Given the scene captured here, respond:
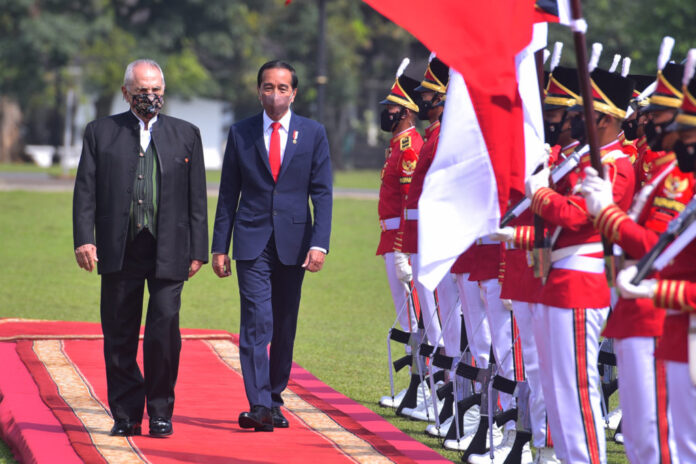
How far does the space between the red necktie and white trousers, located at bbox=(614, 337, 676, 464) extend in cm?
296

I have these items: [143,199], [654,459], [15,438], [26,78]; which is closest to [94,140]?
[143,199]

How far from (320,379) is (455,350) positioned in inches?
70.1

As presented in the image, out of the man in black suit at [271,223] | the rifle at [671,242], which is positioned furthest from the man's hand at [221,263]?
the rifle at [671,242]

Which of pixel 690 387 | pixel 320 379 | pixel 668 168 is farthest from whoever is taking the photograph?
pixel 320 379

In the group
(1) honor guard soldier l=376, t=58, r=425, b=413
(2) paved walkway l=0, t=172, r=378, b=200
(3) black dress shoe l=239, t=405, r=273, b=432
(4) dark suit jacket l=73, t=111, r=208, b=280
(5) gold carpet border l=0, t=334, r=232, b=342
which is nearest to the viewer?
(4) dark suit jacket l=73, t=111, r=208, b=280

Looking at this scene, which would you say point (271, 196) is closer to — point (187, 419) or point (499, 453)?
point (187, 419)

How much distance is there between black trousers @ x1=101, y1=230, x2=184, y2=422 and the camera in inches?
276

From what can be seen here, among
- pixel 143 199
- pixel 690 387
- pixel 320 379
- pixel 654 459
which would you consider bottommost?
pixel 320 379

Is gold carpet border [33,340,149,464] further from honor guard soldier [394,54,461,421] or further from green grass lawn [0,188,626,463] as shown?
honor guard soldier [394,54,461,421]

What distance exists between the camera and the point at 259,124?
7465 mm

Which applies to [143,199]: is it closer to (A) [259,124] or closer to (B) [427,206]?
(A) [259,124]

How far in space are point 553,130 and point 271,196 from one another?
1959 millimetres

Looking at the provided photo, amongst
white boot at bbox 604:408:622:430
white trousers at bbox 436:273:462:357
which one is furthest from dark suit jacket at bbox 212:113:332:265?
white boot at bbox 604:408:622:430

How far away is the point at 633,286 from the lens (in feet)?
15.0
